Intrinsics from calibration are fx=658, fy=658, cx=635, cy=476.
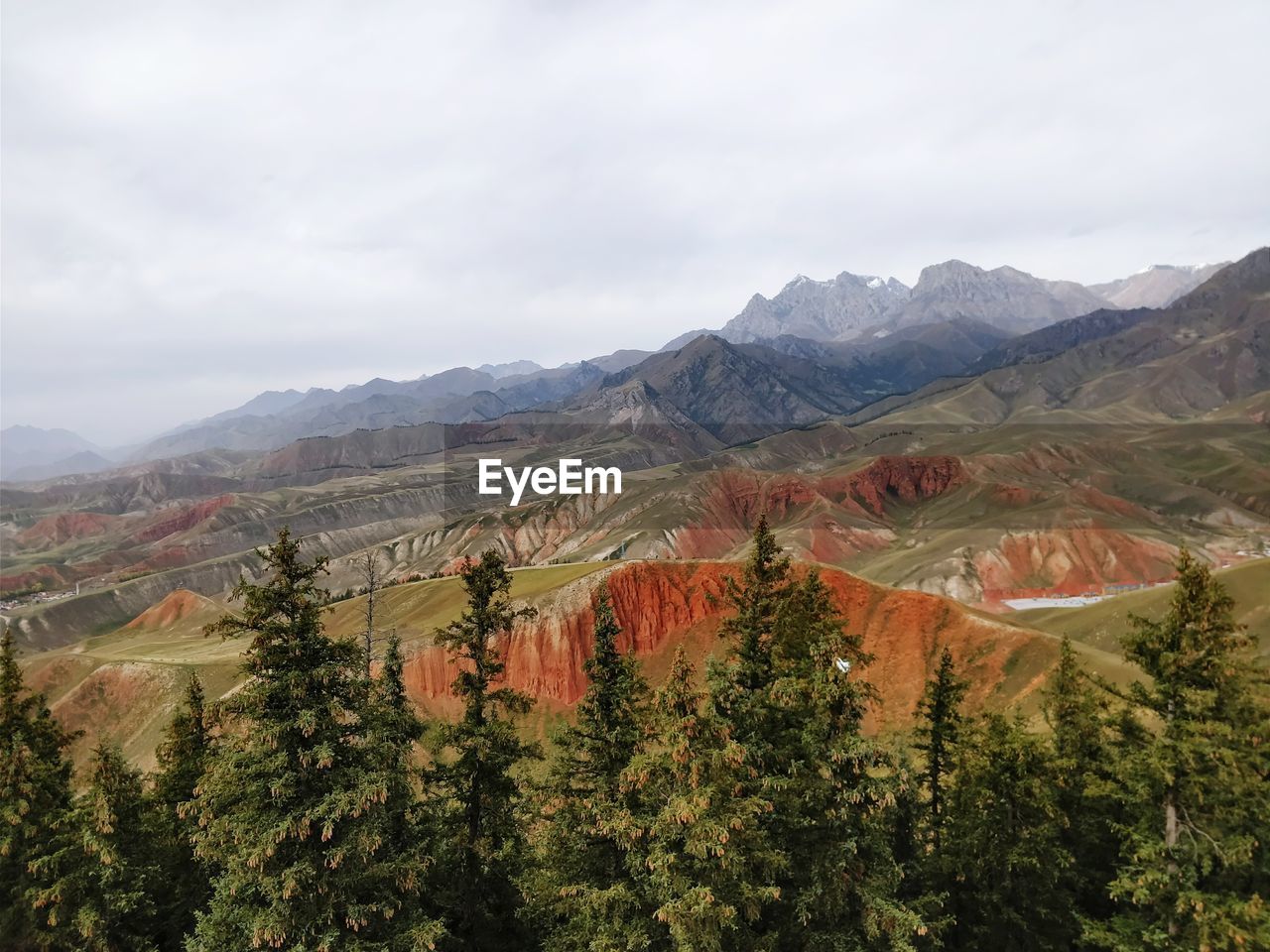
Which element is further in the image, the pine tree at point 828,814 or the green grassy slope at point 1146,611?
the green grassy slope at point 1146,611

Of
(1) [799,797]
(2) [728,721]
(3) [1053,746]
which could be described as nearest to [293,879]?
(2) [728,721]

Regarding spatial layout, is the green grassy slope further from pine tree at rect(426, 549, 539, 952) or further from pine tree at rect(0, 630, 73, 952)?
pine tree at rect(0, 630, 73, 952)

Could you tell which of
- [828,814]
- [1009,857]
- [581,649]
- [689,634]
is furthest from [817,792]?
[581,649]

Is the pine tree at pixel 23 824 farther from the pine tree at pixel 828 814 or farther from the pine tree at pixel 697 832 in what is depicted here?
the pine tree at pixel 828 814

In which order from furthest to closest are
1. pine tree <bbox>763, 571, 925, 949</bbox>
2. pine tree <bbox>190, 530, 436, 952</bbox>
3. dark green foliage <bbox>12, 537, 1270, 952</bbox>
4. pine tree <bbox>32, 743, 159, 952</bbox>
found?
pine tree <bbox>32, 743, 159, 952</bbox> → pine tree <bbox>763, 571, 925, 949</bbox> → dark green foliage <bbox>12, 537, 1270, 952</bbox> → pine tree <bbox>190, 530, 436, 952</bbox>

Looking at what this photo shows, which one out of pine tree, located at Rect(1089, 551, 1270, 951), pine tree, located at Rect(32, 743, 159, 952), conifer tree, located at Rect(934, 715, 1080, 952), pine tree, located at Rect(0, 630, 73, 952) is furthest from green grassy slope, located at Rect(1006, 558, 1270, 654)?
pine tree, located at Rect(0, 630, 73, 952)

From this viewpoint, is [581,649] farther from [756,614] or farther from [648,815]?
[648,815]

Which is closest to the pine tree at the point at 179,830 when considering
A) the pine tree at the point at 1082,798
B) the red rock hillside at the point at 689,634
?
the pine tree at the point at 1082,798

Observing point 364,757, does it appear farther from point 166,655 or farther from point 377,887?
point 166,655
